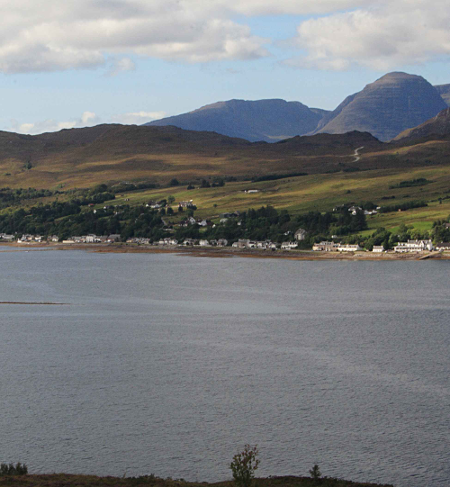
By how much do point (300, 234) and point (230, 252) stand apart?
1242 cm

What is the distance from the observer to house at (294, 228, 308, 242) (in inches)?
5128

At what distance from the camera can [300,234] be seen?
131 meters

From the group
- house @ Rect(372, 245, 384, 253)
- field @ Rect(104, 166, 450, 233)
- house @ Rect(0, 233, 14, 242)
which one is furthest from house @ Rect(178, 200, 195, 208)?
house @ Rect(372, 245, 384, 253)

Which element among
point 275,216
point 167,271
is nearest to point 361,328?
point 167,271

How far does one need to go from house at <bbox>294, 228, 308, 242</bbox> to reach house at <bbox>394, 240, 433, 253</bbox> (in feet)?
65.6

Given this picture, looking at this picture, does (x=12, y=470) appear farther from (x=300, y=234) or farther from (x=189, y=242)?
(x=189, y=242)

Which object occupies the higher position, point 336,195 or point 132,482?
point 336,195

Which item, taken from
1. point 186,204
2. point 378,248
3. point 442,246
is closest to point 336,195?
point 186,204

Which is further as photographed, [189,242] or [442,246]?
[189,242]

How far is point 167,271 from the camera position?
9775 centimetres

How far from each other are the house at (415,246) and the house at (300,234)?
65.6 ft

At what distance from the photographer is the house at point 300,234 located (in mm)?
130250

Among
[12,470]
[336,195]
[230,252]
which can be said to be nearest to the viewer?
[12,470]

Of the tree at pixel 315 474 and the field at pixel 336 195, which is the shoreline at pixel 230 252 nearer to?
the field at pixel 336 195
